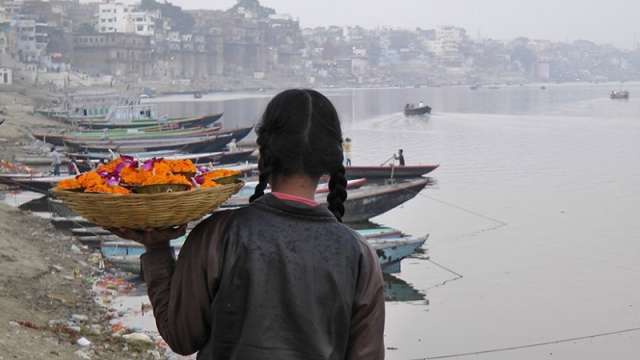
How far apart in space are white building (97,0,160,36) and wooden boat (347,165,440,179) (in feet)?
300

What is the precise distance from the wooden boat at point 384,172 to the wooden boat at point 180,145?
15.3ft

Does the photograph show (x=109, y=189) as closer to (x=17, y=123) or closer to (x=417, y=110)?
(x=17, y=123)

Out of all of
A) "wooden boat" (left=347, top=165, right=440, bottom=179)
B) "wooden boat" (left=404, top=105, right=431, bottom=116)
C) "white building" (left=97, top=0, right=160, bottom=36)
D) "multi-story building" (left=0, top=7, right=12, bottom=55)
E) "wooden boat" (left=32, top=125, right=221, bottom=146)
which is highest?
"white building" (left=97, top=0, right=160, bottom=36)

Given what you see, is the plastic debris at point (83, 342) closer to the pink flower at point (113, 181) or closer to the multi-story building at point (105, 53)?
the pink flower at point (113, 181)

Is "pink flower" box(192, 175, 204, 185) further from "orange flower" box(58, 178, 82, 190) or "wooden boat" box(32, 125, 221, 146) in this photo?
"wooden boat" box(32, 125, 221, 146)

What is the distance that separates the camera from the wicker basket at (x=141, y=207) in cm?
209

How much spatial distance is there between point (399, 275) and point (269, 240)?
1140 cm

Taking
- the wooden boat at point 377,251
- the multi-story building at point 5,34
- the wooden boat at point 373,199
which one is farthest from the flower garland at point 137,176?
the multi-story building at point 5,34

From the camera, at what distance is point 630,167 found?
32250 millimetres

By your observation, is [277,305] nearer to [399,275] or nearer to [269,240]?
[269,240]

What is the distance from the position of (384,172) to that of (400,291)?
9.74 meters

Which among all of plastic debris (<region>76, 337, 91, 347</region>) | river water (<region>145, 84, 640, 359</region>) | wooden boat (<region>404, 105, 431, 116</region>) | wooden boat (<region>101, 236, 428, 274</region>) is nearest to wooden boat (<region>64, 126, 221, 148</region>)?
river water (<region>145, 84, 640, 359</region>)

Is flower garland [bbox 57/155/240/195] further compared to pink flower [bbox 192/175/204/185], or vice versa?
pink flower [bbox 192/175/204/185]

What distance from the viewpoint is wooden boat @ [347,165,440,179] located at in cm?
2172
